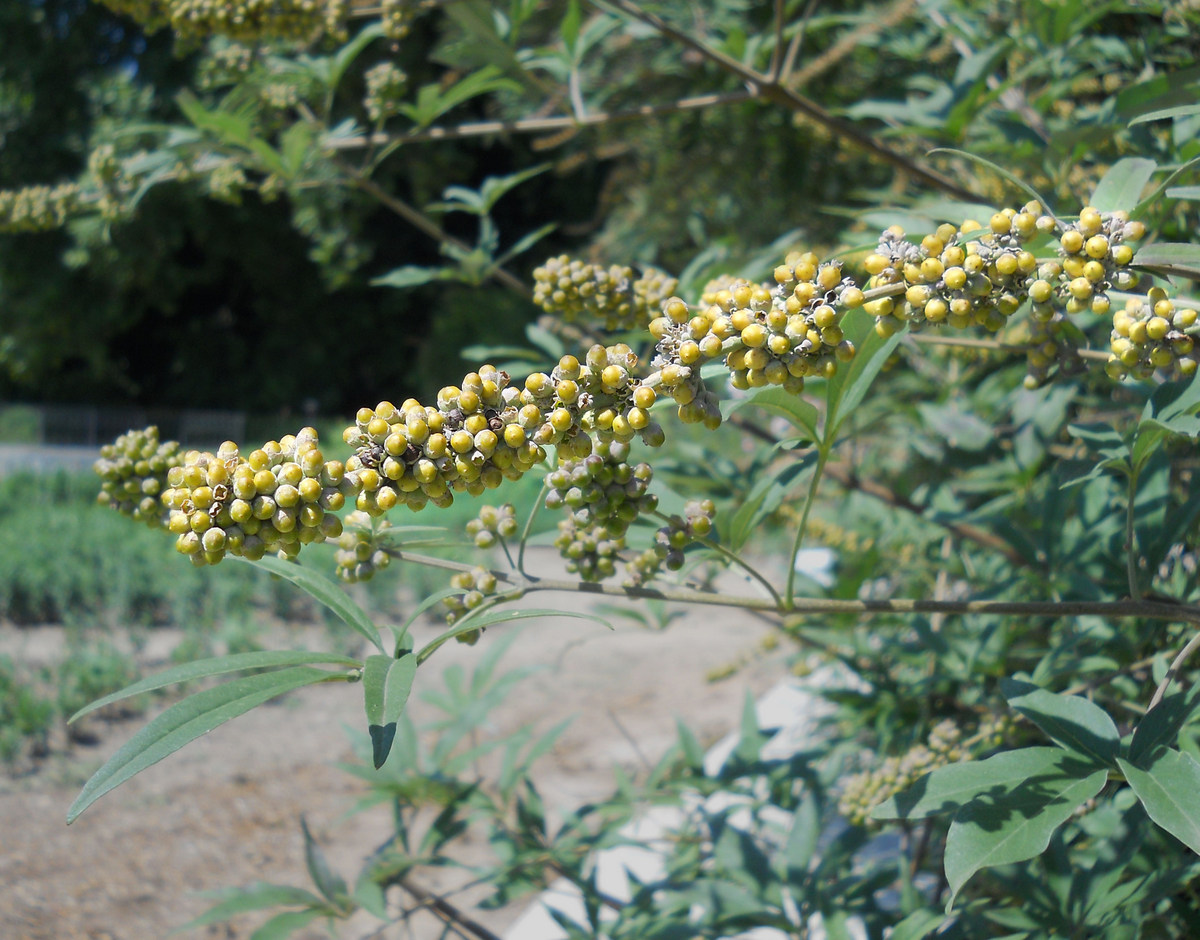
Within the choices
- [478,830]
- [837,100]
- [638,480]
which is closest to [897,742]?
[638,480]

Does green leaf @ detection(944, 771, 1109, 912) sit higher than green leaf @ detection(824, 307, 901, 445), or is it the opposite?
green leaf @ detection(824, 307, 901, 445)

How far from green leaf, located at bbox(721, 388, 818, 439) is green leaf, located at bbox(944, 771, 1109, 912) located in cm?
39

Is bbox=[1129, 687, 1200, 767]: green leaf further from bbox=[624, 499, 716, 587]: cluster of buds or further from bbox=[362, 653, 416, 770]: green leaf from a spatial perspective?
bbox=[362, 653, 416, 770]: green leaf

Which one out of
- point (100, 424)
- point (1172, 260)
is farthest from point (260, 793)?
point (100, 424)

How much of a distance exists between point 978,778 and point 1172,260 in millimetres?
495

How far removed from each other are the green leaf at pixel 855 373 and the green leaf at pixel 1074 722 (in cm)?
34

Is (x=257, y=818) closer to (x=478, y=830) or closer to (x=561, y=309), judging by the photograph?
(x=478, y=830)

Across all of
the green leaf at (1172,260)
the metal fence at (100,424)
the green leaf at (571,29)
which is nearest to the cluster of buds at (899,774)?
the green leaf at (1172,260)

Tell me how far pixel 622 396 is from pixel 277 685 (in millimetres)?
383

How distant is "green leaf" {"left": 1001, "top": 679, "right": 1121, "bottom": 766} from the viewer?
899 mm

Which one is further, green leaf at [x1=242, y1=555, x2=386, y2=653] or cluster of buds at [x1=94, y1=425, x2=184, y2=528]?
cluster of buds at [x1=94, y1=425, x2=184, y2=528]

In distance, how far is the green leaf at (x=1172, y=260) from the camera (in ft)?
2.48

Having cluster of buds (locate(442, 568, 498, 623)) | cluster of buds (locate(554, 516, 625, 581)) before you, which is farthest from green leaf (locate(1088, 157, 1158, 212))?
cluster of buds (locate(442, 568, 498, 623))

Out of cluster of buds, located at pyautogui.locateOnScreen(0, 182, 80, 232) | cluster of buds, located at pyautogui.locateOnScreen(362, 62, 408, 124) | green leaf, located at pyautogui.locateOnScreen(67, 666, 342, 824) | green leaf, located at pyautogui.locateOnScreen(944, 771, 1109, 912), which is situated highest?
cluster of buds, located at pyautogui.locateOnScreen(362, 62, 408, 124)
